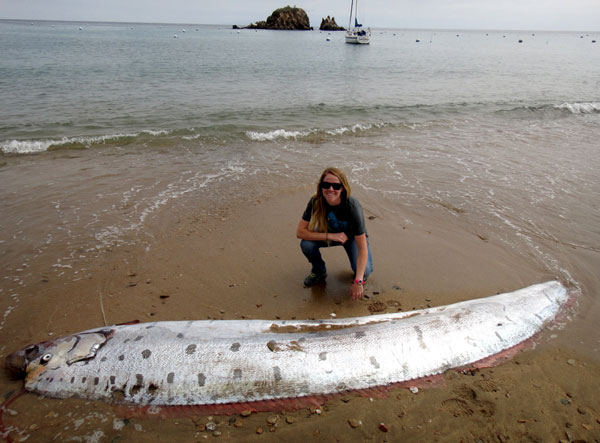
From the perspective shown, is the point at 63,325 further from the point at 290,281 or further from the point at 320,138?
the point at 320,138

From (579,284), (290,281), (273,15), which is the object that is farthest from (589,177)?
(273,15)

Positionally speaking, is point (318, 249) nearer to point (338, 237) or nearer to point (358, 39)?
point (338, 237)

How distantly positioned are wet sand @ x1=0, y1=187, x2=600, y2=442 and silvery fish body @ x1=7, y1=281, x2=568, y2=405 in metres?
0.14

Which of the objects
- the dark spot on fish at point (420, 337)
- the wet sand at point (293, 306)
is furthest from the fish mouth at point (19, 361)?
the dark spot on fish at point (420, 337)

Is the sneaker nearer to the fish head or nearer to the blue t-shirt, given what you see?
the blue t-shirt

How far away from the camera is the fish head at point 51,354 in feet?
11.0

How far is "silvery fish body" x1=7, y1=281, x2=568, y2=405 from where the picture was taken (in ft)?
10.2

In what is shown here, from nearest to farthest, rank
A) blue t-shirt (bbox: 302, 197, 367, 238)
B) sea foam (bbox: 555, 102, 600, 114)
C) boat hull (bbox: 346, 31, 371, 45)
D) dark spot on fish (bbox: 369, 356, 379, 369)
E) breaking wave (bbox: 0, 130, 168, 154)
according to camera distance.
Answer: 1. dark spot on fish (bbox: 369, 356, 379, 369)
2. blue t-shirt (bbox: 302, 197, 367, 238)
3. breaking wave (bbox: 0, 130, 168, 154)
4. sea foam (bbox: 555, 102, 600, 114)
5. boat hull (bbox: 346, 31, 371, 45)

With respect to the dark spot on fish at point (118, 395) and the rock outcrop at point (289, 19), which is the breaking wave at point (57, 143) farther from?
the rock outcrop at point (289, 19)

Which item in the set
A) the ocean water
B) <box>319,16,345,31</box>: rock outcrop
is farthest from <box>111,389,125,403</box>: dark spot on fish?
<box>319,16,345,31</box>: rock outcrop

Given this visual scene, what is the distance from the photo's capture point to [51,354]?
3.41 m

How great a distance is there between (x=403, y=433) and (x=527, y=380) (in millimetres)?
1340

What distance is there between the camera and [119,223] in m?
6.04

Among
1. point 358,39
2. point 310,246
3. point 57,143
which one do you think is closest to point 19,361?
point 310,246
